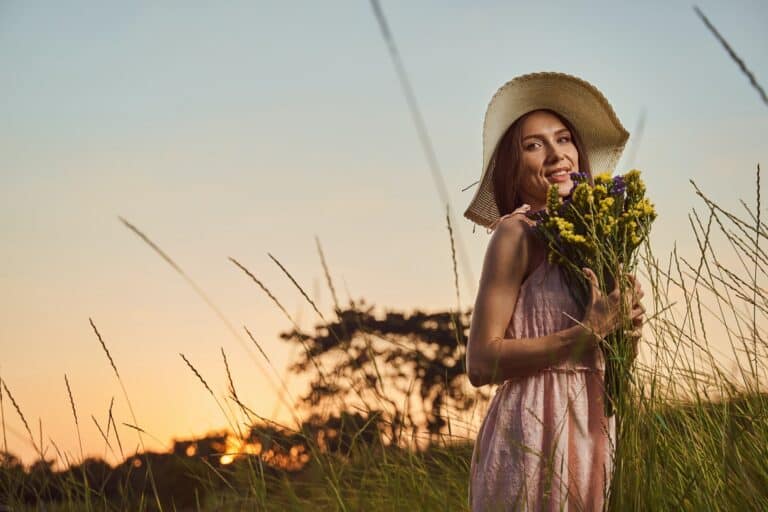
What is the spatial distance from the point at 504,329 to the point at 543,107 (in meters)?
0.93

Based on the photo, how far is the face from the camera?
8.94ft

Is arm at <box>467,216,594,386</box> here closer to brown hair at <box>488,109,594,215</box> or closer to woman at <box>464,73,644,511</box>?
woman at <box>464,73,644,511</box>

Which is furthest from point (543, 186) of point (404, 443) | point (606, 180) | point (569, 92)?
point (404, 443)

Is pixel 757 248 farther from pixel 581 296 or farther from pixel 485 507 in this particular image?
pixel 485 507

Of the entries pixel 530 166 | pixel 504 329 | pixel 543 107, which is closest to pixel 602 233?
pixel 504 329

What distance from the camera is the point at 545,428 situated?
7.60 ft

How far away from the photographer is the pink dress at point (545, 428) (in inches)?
87.8

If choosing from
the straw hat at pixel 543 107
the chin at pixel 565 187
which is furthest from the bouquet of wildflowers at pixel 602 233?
the straw hat at pixel 543 107

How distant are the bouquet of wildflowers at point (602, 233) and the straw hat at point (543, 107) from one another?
52cm

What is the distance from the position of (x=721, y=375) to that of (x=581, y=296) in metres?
0.64

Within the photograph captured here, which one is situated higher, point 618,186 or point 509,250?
point 618,186

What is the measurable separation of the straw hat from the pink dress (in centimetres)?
67

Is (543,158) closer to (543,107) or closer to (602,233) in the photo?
(543,107)

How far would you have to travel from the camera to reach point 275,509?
270 centimetres
